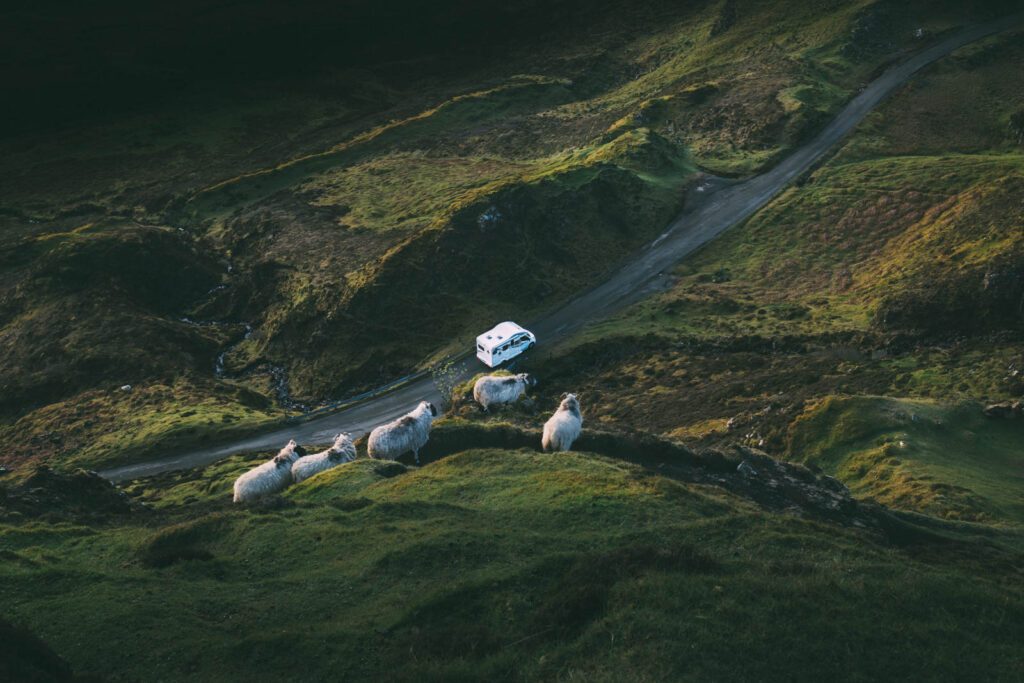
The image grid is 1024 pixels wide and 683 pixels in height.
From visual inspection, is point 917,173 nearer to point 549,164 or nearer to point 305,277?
point 549,164

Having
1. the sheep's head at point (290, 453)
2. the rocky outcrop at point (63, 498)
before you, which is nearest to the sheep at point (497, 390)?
the sheep's head at point (290, 453)

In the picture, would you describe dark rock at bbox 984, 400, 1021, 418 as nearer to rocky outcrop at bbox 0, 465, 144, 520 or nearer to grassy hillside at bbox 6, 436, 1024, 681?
grassy hillside at bbox 6, 436, 1024, 681

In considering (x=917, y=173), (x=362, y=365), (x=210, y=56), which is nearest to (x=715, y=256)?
(x=917, y=173)

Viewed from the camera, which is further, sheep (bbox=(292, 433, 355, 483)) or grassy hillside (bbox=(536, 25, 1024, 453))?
grassy hillside (bbox=(536, 25, 1024, 453))

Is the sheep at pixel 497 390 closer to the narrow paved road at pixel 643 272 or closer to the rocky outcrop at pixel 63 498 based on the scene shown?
the narrow paved road at pixel 643 272

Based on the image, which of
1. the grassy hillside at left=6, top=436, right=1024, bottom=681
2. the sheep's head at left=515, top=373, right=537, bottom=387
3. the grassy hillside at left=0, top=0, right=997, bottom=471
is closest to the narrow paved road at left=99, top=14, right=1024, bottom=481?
the grassy hillside at left=0, top=0, right=997, bottom=471

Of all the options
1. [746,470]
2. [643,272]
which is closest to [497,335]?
[643,272]
